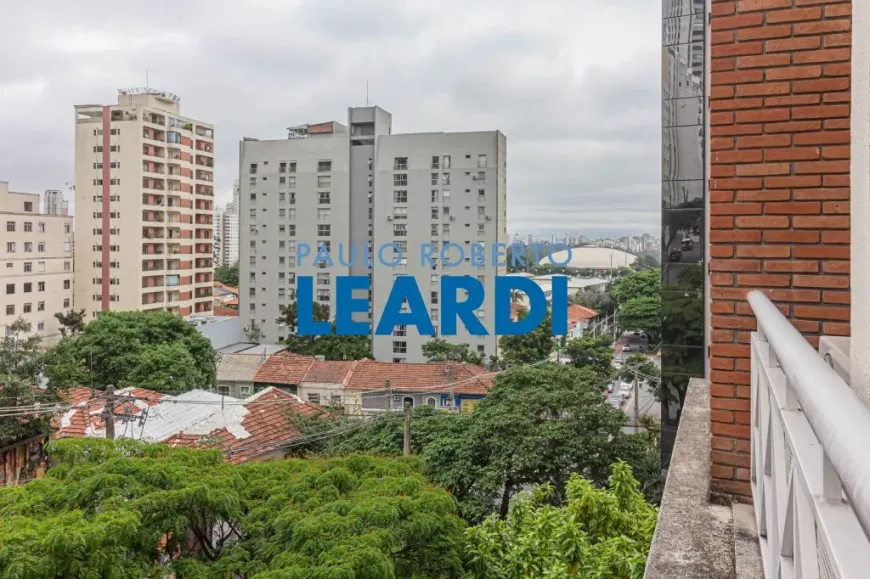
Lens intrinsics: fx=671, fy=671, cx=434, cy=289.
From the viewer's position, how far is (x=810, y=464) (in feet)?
3.19

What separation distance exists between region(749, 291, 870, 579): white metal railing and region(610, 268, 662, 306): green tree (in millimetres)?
27799

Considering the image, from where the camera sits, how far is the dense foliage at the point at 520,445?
413 inches

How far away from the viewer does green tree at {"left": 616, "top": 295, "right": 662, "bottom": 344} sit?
27438 millimetres

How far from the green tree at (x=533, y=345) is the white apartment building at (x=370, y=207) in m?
5.79

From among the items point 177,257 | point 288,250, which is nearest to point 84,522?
point 288,250

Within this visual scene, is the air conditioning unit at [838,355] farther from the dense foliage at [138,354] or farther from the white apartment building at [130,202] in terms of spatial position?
the white apartment building at [130,202]

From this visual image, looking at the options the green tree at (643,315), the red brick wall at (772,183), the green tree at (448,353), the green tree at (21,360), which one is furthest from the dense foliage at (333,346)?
the red brick wall at (772,183)

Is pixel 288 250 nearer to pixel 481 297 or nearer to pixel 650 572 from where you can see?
pixel 481 297

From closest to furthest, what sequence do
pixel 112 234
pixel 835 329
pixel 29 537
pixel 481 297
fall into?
1. pixel 835 329
2. pixel 29 537
3. pixel 481 297
4. pixel 112 234

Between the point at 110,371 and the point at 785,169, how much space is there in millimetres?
21244

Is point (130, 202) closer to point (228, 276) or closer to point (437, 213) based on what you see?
point (437, 213)

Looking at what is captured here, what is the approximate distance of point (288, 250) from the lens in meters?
36.8

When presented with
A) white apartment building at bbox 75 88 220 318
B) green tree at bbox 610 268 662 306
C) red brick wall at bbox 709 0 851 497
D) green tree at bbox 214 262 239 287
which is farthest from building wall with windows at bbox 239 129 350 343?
red brick wall at bbox 709 0 851 497

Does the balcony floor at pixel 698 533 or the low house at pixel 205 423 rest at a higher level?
the balcony floor at pixel 698 533
